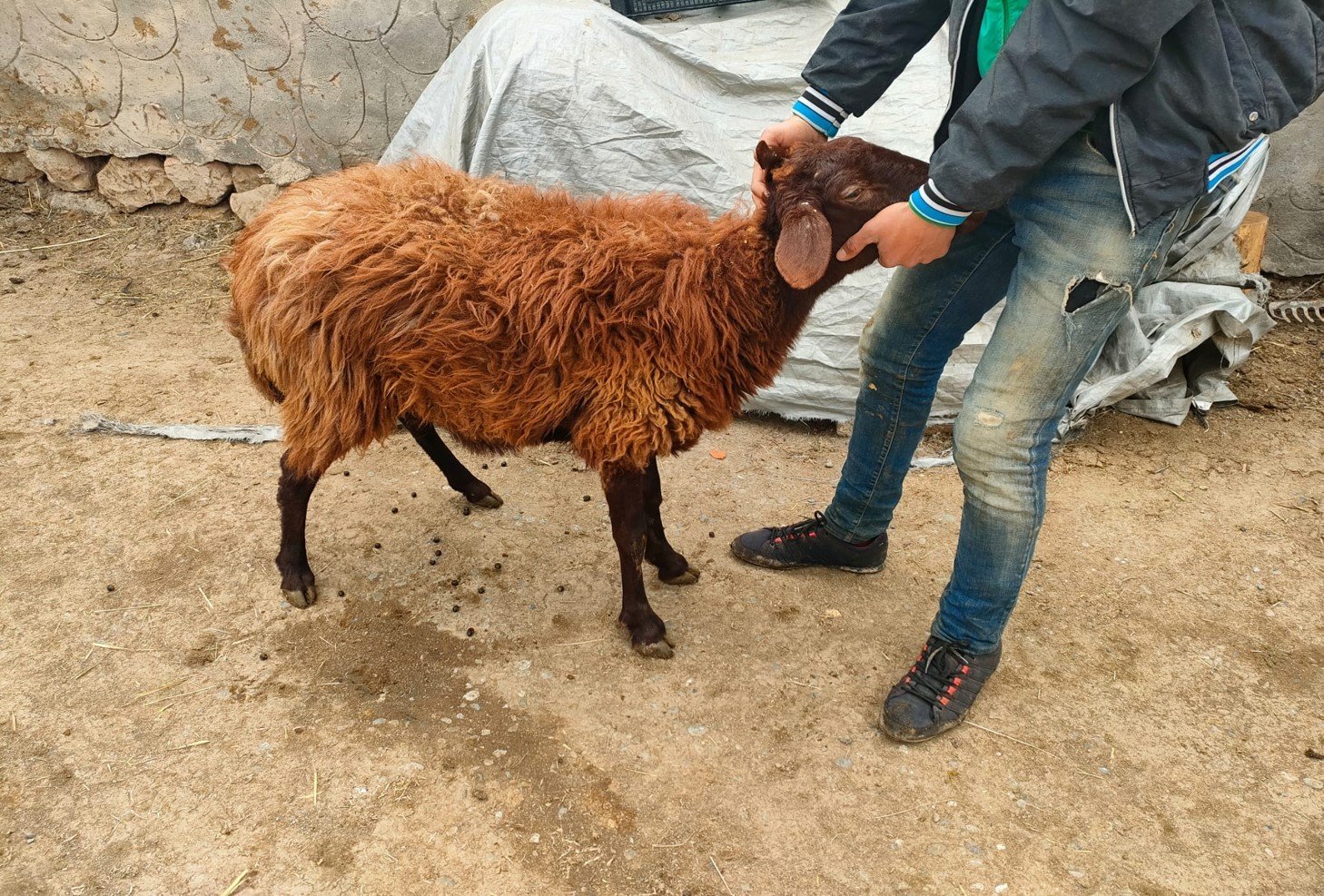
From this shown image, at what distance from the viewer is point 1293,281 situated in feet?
18.1

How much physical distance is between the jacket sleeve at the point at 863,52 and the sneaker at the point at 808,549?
157 cm

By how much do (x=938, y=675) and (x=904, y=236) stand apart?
147 centimetres

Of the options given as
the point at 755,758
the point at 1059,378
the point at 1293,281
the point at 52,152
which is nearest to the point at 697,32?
the point at 1059,378

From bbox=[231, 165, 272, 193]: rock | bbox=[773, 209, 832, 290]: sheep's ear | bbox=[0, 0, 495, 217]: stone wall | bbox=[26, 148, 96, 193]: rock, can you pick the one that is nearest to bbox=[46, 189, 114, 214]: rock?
bbox=[26, 148, 96, 193]: rock

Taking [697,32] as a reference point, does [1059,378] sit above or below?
below

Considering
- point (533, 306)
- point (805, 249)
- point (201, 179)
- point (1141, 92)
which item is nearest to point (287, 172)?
point (201, 179)

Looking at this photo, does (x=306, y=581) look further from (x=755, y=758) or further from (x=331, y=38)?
(x=331, y=38)

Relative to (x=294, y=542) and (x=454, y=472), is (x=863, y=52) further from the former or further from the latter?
(x=294, y=542)

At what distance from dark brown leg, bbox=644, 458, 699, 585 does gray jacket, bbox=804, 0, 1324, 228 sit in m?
1.66

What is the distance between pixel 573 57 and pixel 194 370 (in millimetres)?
2699

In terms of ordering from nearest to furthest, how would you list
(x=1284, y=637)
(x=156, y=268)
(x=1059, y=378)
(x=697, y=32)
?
(x=1059, y=378) < (x=1284, y=637) < (x=697, y=32) < (x=156, y=268)

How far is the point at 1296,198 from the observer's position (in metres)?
5.30

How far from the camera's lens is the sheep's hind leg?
3.66m

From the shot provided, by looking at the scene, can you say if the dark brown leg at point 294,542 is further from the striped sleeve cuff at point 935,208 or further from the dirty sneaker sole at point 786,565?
the striped sleeve cuff at point 935,208
